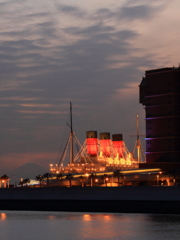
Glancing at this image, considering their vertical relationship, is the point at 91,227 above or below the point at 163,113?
below

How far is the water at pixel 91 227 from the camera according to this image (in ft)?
279

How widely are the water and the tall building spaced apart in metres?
69.7

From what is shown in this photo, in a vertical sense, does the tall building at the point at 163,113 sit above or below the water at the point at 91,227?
above

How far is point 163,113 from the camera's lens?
179625 millimetres

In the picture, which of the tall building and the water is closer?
the water

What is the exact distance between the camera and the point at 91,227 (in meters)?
94.3

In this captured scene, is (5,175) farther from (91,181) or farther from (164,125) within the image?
(164,125)

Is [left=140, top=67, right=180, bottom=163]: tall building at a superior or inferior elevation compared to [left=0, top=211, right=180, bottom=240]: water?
superior

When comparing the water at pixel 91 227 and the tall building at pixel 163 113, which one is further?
the tall building at pixel 163 113

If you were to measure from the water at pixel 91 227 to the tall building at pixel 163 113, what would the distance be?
6971 centimetres

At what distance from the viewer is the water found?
8494cm

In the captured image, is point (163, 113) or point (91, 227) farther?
point (163, 113)

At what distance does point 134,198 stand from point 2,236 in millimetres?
49412

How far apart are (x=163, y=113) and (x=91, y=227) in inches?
3524
